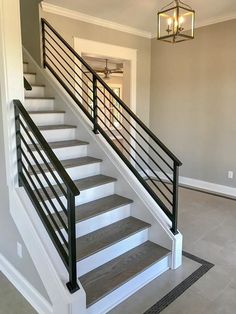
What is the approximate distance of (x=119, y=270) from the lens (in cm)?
241

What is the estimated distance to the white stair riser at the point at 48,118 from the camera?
11.8ft

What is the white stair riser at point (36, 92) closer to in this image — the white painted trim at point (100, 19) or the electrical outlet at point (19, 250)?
the white painted trim at point (100, 19)

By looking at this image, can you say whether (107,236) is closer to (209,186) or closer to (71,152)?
(71,152)

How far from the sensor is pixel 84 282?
7.36ft

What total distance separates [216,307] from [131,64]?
435 centimetres

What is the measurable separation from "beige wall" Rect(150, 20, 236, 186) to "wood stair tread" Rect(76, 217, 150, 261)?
266 centimetres

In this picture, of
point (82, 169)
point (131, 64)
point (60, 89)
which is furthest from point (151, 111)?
point (82, 169)

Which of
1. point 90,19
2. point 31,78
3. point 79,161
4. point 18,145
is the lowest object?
point 79,161

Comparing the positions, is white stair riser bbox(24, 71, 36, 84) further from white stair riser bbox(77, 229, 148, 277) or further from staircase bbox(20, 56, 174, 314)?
white stair riser bbox(77, 229, 148, 277)

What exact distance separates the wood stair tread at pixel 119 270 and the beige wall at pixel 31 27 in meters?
3.11

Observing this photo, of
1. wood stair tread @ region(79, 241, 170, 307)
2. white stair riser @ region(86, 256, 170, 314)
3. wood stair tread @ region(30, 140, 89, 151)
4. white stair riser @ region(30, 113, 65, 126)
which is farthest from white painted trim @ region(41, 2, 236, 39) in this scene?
white stair riser @ region(86, 256, 170, 314)

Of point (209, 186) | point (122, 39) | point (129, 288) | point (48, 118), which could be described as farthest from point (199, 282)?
point (122, 39)

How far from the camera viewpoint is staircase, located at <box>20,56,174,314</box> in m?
2.26

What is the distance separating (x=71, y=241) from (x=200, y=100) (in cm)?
Answer: 401
